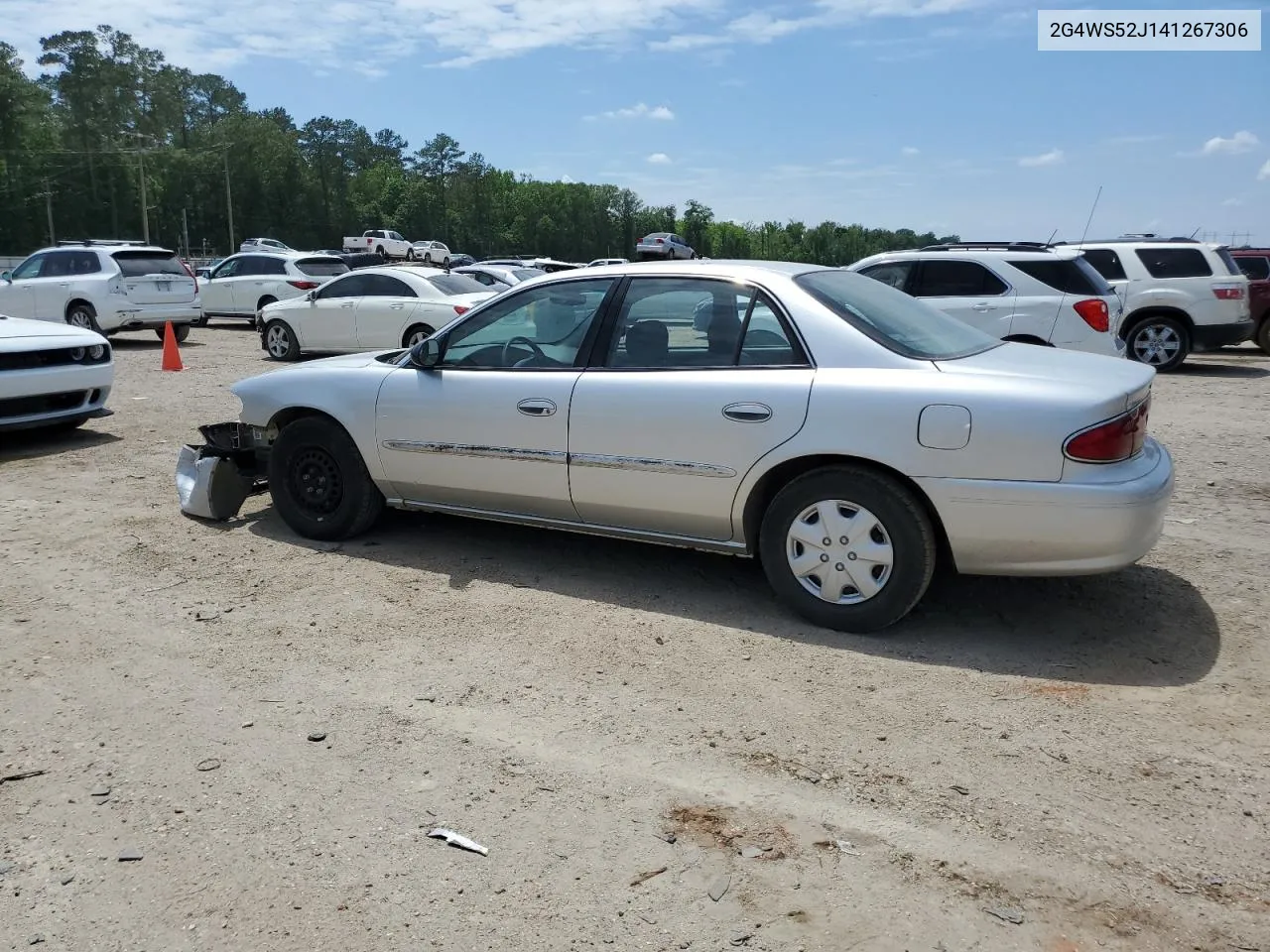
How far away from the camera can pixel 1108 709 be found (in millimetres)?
3910

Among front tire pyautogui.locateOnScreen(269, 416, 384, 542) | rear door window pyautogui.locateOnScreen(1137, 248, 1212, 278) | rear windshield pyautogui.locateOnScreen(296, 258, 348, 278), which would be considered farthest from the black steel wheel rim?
rear windshield pyautogui.locateOnScreen(296, 258, 348, 278)

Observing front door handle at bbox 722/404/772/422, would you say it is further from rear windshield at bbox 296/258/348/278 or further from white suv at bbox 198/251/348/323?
rear windshield at bbox 296/258/348/278

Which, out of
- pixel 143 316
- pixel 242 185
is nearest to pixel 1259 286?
pixel 143 316

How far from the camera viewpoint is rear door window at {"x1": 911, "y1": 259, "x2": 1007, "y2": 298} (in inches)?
473

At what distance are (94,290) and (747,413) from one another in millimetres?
15366

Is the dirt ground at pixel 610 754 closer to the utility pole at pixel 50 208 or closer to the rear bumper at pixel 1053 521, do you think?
the rear bumper at pixel 1053 521

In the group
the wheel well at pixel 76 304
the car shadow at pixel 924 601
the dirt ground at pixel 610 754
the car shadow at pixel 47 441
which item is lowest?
the dirt ground at pixel 610 754

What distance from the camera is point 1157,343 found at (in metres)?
14.8

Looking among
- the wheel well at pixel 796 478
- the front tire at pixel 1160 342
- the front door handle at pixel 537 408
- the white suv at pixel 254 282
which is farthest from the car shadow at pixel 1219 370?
the white suv at pixel 254 282

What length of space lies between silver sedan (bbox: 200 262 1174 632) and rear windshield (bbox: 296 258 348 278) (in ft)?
52.4

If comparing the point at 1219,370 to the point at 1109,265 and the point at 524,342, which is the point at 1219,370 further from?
the point at 524,342

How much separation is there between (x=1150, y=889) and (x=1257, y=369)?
48.6ft

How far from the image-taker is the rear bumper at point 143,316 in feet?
55.1

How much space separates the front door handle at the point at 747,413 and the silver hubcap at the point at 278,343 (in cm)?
1264
